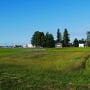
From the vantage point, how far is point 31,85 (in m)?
16.5

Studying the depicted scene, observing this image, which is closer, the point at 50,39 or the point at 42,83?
the point at 42,83

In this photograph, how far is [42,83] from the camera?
56.6 ft

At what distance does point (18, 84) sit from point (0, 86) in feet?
4.10

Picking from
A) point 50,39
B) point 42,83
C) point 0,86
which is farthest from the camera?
point 50,39

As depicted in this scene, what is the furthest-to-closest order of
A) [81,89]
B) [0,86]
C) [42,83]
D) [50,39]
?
1. [50,39]
2. [42,83]
3. [0,86]
4. [81,89]

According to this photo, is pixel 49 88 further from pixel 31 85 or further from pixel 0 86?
pixel 0 86

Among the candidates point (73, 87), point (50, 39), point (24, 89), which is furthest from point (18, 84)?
point (50, 39)

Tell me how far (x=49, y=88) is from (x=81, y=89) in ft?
5.30

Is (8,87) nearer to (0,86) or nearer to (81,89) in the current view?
(0,86)

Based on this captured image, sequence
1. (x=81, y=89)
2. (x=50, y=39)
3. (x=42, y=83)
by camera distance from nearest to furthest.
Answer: (x=81, y=89), (x=42, y=83), (x=50, y=39)

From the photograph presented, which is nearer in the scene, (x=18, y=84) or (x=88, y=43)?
Answer: (x=18, y=84)

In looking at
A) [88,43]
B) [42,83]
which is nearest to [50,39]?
[88,43]

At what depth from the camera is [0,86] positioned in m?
16.0

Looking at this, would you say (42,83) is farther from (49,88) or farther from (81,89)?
(81,89)
